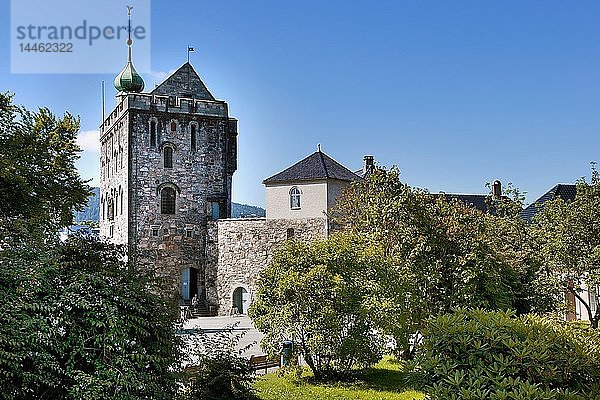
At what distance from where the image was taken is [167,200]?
120ft

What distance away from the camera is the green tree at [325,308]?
49.5 feet

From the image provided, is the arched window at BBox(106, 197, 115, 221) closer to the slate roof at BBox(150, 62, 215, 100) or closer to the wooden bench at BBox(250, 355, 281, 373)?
the slate roof at BBox(150, 62, 215, 100)

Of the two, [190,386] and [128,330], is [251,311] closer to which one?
[190,386]

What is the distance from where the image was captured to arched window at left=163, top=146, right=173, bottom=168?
120 ft

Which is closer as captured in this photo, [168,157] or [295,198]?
[295,198]

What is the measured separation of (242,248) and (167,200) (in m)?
5.26

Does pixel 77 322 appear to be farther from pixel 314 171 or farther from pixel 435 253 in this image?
pixel 314 171

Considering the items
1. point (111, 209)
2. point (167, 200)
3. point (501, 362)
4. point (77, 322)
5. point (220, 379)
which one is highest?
point (167, 200)

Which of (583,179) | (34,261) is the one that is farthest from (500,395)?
(583,179)

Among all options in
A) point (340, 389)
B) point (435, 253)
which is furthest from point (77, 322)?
point (435, 253)

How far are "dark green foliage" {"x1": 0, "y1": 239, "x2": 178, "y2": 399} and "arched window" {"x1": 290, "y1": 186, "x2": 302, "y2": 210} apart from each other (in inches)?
993

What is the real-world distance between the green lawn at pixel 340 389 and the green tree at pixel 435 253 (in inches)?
86.7

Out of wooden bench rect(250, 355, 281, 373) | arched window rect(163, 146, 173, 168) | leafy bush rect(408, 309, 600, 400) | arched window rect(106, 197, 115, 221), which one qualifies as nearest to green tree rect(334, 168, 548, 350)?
wooden bench rect(250, 355, 281, 373)

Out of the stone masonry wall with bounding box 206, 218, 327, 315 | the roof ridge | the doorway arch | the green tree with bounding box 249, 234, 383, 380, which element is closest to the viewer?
the green tree with bounding box 249, 234, 383, 380
